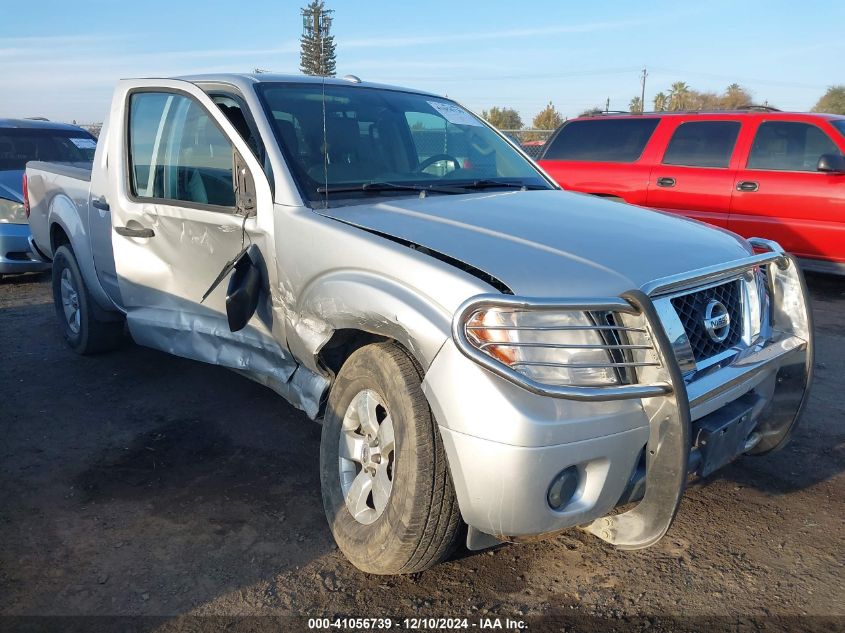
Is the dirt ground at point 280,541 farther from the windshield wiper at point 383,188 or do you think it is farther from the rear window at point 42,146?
the rear window at point 42,146

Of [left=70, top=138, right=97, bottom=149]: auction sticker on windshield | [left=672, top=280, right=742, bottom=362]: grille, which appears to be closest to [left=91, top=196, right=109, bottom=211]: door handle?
[left=672, top=280, right=742, bottom=362]: grille

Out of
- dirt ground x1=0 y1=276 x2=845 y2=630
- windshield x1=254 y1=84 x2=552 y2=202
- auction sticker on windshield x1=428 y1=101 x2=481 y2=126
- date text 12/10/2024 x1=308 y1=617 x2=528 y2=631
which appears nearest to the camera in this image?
date text 12/10/2024 x1=308 y1=617 x2=528 y2=631

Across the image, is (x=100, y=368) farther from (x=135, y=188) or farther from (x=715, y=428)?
(x=715, y=428)

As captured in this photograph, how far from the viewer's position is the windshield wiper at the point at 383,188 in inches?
125

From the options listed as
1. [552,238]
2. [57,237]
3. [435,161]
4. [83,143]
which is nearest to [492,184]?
[435,161]

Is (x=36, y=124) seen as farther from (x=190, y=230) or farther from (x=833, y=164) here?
(x=833, y=164)

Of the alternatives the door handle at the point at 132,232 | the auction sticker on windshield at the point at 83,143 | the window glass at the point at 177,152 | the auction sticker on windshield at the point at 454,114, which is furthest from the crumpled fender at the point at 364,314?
the auction sticker on windshield at the point at 83,143

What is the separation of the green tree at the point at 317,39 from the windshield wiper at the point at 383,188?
93 centimetres

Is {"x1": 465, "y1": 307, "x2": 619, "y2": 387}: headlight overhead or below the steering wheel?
below

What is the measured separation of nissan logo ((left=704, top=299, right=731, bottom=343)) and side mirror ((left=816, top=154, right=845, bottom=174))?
5190mm

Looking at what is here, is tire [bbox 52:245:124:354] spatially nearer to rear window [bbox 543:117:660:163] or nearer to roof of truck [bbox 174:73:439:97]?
roof of truck [bbox 174:73:439:97]

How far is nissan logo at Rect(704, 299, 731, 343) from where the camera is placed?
259 centimetres

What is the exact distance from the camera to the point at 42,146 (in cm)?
831

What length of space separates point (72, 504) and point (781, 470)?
3.36m
